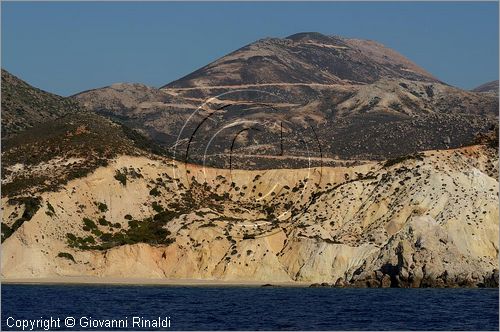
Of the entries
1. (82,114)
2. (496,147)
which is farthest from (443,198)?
(82,114)

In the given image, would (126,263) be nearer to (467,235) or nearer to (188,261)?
(188,261)

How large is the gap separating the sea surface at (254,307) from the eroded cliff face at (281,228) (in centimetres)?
764

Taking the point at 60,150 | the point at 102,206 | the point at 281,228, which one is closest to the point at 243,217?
the point at 281,228

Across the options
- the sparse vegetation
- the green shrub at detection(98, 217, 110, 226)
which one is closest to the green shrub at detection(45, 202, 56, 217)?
the sparse vegetation

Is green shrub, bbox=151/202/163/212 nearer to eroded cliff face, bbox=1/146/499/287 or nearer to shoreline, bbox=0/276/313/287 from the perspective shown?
eroded cliff face, bbox=1/146/499/287

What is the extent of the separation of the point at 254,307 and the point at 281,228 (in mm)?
43919

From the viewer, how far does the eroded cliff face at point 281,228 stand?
126m

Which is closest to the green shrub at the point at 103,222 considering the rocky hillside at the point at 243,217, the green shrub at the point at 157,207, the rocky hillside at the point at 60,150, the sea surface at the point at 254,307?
the rocky hillside at the point at 243,217

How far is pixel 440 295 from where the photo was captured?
110500mm

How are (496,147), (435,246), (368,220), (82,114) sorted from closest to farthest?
(435,246) → (368,220) → (496,147) → (82,114)

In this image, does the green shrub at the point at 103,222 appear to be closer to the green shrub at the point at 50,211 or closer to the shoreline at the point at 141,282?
the green shrub at the point at 50,211

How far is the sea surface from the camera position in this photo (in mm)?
85750

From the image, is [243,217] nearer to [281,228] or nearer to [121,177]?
[281,228]

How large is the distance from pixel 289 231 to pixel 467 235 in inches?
863
